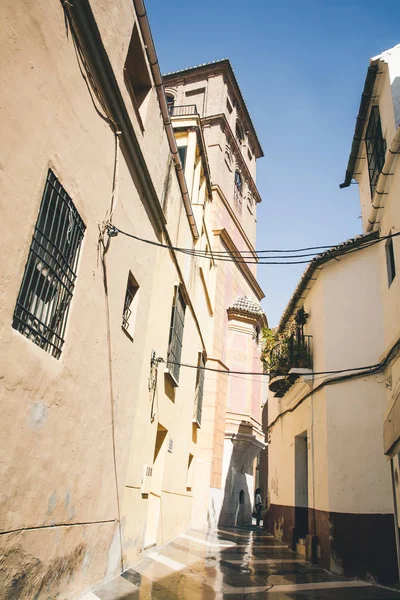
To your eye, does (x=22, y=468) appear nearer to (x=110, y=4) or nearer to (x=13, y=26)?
(x=13, y=26)

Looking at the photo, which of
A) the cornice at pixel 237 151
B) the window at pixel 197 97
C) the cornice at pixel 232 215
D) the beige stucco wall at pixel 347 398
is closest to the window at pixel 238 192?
the cornice at pixel 237 151

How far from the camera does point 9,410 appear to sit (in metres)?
3.35

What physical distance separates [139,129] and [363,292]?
555cm

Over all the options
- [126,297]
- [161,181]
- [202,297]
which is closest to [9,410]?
[126,297]

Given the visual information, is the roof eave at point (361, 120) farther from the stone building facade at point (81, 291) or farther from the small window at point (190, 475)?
the small window at point (190, 475)

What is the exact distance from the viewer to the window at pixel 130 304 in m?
6.37

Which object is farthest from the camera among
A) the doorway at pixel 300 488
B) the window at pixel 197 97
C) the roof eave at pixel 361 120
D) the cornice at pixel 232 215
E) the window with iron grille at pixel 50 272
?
the window at pixel 197 97

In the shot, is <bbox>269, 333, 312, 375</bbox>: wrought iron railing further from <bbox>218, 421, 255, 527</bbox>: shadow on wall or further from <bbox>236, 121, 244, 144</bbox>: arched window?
<bbox>236, 121, 244, 144</bbox>: arched window

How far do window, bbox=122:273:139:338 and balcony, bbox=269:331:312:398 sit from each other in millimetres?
5250

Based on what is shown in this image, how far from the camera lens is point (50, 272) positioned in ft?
13.1

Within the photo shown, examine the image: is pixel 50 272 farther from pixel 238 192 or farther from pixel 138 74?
pixel 238 192

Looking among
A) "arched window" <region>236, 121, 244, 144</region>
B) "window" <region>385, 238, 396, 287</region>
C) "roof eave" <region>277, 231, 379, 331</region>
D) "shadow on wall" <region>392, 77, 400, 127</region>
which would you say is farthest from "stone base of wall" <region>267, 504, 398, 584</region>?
"arched window" <region>236, 121, 244, 144</region>

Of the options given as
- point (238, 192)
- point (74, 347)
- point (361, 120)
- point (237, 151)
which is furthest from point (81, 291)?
point (237, 151)

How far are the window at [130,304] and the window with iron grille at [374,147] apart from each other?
5172 mm
